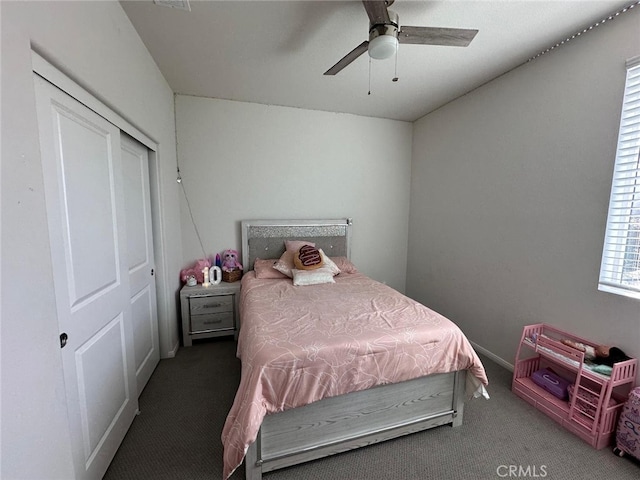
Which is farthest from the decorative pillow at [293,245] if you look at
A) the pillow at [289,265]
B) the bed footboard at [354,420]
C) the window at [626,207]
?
the window at [626,207]

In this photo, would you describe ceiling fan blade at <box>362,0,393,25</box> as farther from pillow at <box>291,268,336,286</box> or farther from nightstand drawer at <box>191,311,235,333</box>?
nightstand drawer at <box>191,311,235,333</box>

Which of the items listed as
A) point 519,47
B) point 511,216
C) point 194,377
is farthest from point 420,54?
point 194,377

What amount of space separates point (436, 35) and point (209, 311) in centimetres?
299

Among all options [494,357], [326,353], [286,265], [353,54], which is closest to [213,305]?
[286,265]

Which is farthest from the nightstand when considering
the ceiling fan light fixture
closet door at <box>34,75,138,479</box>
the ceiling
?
the ceiling fan light fixture

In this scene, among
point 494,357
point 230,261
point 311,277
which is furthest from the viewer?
point 230,261

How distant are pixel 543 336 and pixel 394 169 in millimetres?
2530

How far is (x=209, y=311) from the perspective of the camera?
2.79 m

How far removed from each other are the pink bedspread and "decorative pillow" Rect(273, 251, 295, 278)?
77 centimetres

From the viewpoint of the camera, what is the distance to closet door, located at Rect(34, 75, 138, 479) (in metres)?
1.13

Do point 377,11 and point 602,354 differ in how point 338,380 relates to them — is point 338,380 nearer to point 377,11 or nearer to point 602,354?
point 602,354

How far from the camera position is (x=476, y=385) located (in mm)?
1707

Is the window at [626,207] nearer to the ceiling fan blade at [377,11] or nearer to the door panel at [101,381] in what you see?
the ceiling fan blade at [377,11]

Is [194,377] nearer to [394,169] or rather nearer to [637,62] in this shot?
[394,169]
